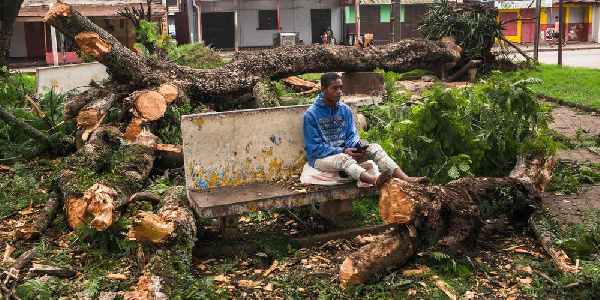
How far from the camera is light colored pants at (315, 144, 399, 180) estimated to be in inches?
218

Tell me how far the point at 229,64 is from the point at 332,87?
17.8 feet

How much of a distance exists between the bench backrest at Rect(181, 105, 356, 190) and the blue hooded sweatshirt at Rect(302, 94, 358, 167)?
11.5 inches

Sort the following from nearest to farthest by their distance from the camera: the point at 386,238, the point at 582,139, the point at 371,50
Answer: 1. the point at 386,238
2. the point at 582,139
3. the point at 371,50

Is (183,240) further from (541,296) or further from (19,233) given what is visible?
(541,296)

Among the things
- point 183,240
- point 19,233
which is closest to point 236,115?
point 183,240

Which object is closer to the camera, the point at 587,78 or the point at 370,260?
the point at 370,260

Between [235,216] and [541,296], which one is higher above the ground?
[235,216]

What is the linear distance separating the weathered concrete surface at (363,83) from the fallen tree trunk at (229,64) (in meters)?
0.20

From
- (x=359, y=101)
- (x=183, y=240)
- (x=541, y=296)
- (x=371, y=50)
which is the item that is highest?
(x=371, y=50)

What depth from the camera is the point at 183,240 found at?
5.04m

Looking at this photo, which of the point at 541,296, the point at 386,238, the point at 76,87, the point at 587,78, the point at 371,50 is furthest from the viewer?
the point at 587,78

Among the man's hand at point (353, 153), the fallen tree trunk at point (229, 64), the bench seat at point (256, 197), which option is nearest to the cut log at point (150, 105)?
the fallen tree trunk at point (229, 64)

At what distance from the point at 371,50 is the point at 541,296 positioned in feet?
30.3

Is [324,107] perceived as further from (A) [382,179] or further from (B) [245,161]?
(A) [382,179]
